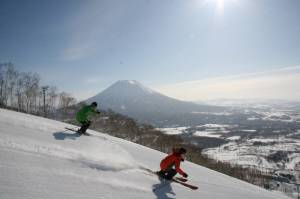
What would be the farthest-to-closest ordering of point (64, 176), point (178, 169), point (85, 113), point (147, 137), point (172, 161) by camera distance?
point (147, 137)
point (85, 113)
point (172, 161)
point (178, 169)
point (64, 176)

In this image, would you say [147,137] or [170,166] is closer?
[170,166]

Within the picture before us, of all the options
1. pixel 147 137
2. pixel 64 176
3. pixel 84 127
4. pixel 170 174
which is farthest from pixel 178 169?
pixel 147 137

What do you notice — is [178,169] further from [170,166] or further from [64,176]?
[64,176]

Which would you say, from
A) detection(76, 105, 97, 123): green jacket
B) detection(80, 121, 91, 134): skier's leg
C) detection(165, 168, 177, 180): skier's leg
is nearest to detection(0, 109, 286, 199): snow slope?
detection(165, 168, 177, 180): skier's leg

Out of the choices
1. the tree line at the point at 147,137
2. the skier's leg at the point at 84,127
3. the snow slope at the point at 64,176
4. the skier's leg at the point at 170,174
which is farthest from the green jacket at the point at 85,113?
the tree line at the point at 147,137

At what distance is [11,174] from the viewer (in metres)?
5.68

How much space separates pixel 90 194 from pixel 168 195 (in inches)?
112

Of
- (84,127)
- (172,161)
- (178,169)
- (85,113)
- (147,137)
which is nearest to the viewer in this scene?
(178,169)

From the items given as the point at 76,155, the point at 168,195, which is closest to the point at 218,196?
the point at 168,195

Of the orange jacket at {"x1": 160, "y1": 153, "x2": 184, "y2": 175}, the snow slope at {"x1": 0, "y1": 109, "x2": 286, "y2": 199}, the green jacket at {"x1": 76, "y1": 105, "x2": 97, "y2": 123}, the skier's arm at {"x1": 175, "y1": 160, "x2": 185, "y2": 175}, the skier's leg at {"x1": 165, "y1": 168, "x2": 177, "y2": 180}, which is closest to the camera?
the snow slope at {"x1": 0, "y1": 109, "x2": 286, "y2": 199}

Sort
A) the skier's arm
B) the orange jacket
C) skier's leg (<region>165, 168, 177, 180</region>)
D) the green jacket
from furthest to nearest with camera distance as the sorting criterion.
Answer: the green jacket < skier's leg (<region>165, 168, 177, 180</region>) < the orange jacket < the skier's arm

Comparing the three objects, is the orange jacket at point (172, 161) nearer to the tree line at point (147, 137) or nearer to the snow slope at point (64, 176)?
the snow slope at point (64, 176)

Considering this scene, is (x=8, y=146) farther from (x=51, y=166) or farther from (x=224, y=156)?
(x=224, y=156)

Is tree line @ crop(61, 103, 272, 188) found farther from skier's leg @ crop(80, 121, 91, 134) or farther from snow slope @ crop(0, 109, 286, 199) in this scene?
snow slope @ crop(0, 109, 286, 199)
